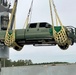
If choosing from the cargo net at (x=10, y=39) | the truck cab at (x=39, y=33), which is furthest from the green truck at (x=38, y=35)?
the cargo net at (x=10, y=39)

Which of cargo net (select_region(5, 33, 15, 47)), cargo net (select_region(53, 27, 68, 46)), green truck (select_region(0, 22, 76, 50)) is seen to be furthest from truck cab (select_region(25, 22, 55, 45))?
cargo net (select_region(5, 33, 15, 47))

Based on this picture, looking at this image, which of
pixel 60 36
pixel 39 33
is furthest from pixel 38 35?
pixel 60 36

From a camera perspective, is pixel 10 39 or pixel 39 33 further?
pixel 10 39

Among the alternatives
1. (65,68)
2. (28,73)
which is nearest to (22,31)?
(28,73)

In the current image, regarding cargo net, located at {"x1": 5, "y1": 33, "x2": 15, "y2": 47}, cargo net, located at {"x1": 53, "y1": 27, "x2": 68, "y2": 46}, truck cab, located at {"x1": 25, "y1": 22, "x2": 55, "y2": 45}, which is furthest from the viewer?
cargo net, located at {"x1": 5, "y1": 33, "x2": 15, "y2": 47}

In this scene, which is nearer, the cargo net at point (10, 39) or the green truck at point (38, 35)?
the green truck at point (38, 35)

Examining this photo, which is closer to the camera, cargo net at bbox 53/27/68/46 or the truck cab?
cargo net at bbox 53/27/68/46

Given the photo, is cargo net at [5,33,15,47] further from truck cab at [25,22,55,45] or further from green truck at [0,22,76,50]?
truck cab at [25,22,55,45]

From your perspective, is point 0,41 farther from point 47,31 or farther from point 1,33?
point 47,31

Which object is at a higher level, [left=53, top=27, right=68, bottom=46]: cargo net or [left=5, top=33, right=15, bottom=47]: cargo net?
[left=53, top=27, right=68, bottom=46]: cargo net

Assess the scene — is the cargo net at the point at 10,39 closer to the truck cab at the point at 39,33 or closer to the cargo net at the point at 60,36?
the truck cab at the point at 39,33

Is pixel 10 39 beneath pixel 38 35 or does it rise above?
beneath

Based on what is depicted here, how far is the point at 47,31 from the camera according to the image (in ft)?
46.4

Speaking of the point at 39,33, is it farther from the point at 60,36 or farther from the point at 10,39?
the point at 10,39
